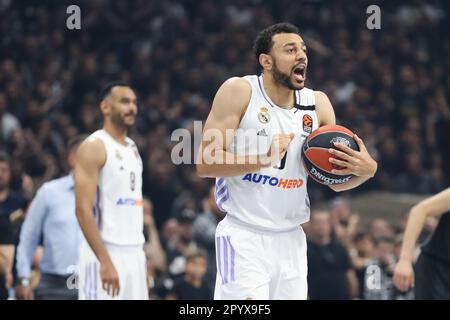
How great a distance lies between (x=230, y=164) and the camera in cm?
499

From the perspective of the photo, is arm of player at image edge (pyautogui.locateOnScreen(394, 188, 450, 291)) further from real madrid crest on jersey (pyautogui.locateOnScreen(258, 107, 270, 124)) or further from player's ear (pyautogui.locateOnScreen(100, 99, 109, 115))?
player's ear (pyautogui.locateOnScreen(100, 99, 109, 115))

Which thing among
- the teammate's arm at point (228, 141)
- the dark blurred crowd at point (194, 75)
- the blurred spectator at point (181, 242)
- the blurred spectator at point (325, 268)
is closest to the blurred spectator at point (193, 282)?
the blurred spectator at point (181, 242)

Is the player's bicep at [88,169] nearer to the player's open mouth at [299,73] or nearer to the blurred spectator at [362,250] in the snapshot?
the player's open mouth at [299,73]

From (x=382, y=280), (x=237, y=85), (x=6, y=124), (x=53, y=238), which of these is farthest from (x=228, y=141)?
(x=6, y=124)

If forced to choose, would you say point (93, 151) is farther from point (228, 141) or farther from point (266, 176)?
point (266, 176)

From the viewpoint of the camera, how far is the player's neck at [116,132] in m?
6.64

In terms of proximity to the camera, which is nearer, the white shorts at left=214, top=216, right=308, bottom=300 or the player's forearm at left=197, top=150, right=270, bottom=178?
the player's forearm at left=197, top=150, right=270, bottom=178

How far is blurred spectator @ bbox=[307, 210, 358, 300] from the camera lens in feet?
30.0

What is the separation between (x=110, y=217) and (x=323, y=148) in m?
1.96

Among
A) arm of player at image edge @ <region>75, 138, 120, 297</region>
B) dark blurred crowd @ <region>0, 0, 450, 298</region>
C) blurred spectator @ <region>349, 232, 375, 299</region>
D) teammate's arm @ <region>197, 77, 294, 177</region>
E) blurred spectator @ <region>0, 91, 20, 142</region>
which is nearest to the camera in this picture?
teammate's arm @ <region>197, 77, 294, 177</region>

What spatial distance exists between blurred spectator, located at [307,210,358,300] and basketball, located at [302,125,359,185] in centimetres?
403

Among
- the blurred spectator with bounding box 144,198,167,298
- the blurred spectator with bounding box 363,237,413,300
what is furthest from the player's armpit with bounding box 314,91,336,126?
the blurred spectator with bounding box 144,198,167,298

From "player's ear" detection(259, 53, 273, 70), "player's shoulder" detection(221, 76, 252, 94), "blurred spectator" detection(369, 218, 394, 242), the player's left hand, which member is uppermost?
"player's ear" detection(259, 53, 273, 70)
